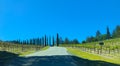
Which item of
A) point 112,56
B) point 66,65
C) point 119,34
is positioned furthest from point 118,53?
point 119,34

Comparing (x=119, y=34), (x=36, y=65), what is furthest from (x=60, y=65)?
(x=119, y=34)

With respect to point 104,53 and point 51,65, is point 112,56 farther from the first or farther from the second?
point 51,65

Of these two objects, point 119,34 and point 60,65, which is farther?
point 119,34

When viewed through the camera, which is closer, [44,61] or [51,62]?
[51,62]

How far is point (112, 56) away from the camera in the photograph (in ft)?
152

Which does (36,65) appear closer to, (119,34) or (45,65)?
(45,65)

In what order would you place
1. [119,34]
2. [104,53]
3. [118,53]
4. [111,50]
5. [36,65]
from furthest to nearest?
[119,34] → [104,53] → [111,50] → [118,53] → [36,65]

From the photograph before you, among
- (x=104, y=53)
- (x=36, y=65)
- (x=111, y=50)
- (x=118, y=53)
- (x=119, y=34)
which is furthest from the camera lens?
(x=119, y=34)

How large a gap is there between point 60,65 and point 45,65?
139cm

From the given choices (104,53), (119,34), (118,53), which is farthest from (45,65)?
(119,34)

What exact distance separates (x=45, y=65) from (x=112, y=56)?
21784mm

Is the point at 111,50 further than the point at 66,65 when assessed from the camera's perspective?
Yes

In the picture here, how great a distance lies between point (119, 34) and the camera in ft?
583

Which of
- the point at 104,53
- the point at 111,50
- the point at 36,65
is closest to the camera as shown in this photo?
the point at 36,65
